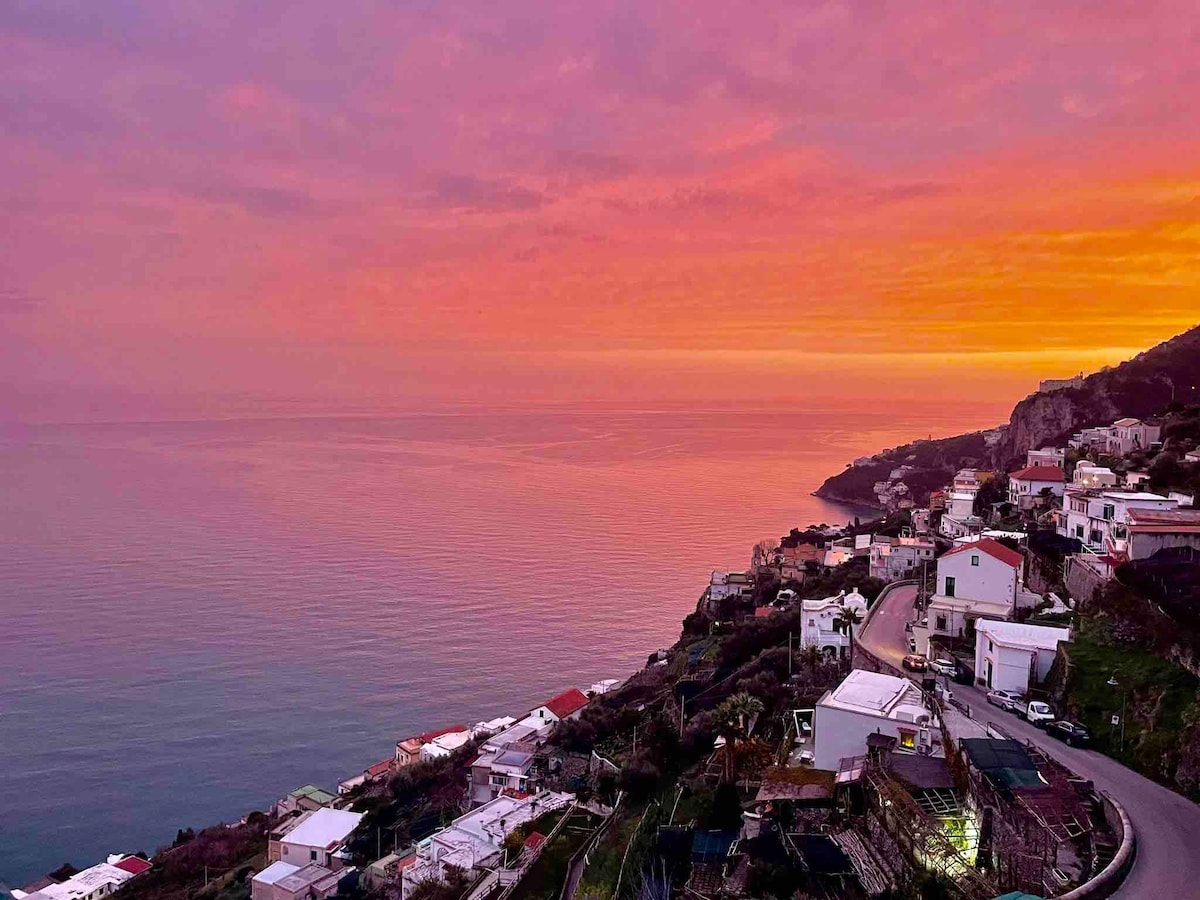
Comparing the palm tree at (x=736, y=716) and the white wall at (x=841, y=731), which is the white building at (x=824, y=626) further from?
the white wall at (x=841, y=731)

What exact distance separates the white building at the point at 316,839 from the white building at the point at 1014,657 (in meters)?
16.0

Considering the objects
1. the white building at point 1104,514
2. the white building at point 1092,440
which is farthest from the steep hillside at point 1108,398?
the white building at point 1104,514

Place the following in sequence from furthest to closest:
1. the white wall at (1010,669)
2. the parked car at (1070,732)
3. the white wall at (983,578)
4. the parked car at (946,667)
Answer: the white wall at (983,578) → the parked car at (946,667) → the white wall at (1010,669) → the parked car at (1070,732)

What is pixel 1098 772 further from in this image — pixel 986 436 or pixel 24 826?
pixel 986 436

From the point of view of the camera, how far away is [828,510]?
86562mm

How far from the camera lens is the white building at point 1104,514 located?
24.5 m

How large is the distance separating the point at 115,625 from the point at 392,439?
129123mm

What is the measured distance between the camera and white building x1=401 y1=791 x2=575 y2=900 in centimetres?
1764

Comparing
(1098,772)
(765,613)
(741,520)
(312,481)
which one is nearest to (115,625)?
(765,613)

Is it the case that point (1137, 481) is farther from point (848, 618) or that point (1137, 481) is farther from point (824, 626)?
point (824, 626)

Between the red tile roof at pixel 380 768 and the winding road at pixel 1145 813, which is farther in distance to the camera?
the red tile roof at pixel 380 768

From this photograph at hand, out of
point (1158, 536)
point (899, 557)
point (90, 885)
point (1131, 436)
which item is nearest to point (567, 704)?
point (90, 885)

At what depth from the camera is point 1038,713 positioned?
15.3 metres

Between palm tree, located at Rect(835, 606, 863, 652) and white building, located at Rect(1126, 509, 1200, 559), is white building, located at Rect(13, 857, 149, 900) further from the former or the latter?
white building, located at Rect(1126, 509, 1200, 559)
